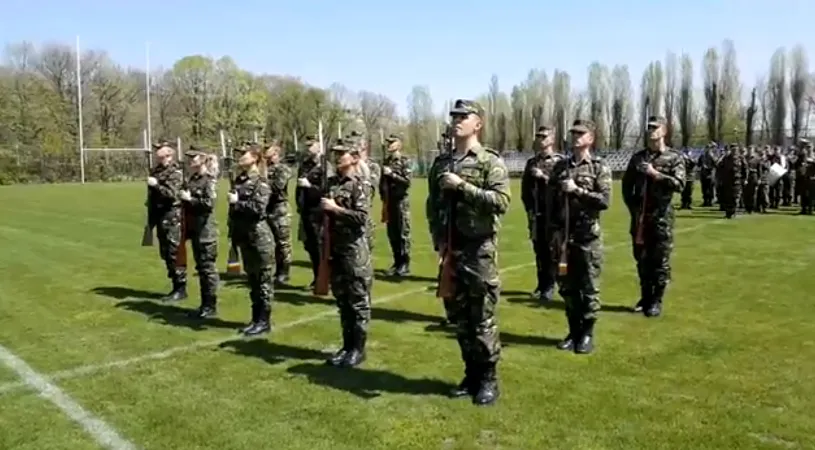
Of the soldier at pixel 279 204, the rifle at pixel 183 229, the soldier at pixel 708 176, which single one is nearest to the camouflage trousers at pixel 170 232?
the rifle at pixel 183 229

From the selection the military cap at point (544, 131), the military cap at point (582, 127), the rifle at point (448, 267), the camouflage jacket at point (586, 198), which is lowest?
the rifle at point (448, 267)

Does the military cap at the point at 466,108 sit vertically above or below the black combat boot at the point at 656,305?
above

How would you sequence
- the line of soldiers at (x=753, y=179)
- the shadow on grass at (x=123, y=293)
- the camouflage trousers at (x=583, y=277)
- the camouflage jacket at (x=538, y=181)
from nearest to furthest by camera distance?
the camouflage trousers at (x=583, y=277) → the camouflage jacket at (x=538, y=181) → the shadow on grass at (x=123, y=293) → the line of soldiers at (x=753, y=179)

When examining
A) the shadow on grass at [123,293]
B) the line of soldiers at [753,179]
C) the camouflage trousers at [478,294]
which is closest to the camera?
the camouflage trousers at [478,294]

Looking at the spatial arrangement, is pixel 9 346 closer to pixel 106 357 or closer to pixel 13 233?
pixel 106 357

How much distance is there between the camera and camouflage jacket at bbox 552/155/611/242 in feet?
23.0

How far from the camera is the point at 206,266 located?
8578 millimetres

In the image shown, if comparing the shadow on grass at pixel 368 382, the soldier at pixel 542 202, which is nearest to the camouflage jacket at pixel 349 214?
the shadow on grass at pixel 368 382

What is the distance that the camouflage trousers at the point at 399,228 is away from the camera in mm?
11344

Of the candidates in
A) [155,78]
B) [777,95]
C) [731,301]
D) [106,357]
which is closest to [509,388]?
[106,357]

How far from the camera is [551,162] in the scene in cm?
935

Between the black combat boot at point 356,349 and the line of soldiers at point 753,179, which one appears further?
the line of soldiers at point 753,179

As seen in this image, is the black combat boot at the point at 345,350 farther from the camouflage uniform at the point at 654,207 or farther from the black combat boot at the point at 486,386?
the camouflage uniform at the point at 654,207

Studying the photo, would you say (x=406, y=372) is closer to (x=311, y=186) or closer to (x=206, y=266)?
(x=206, y=266)
